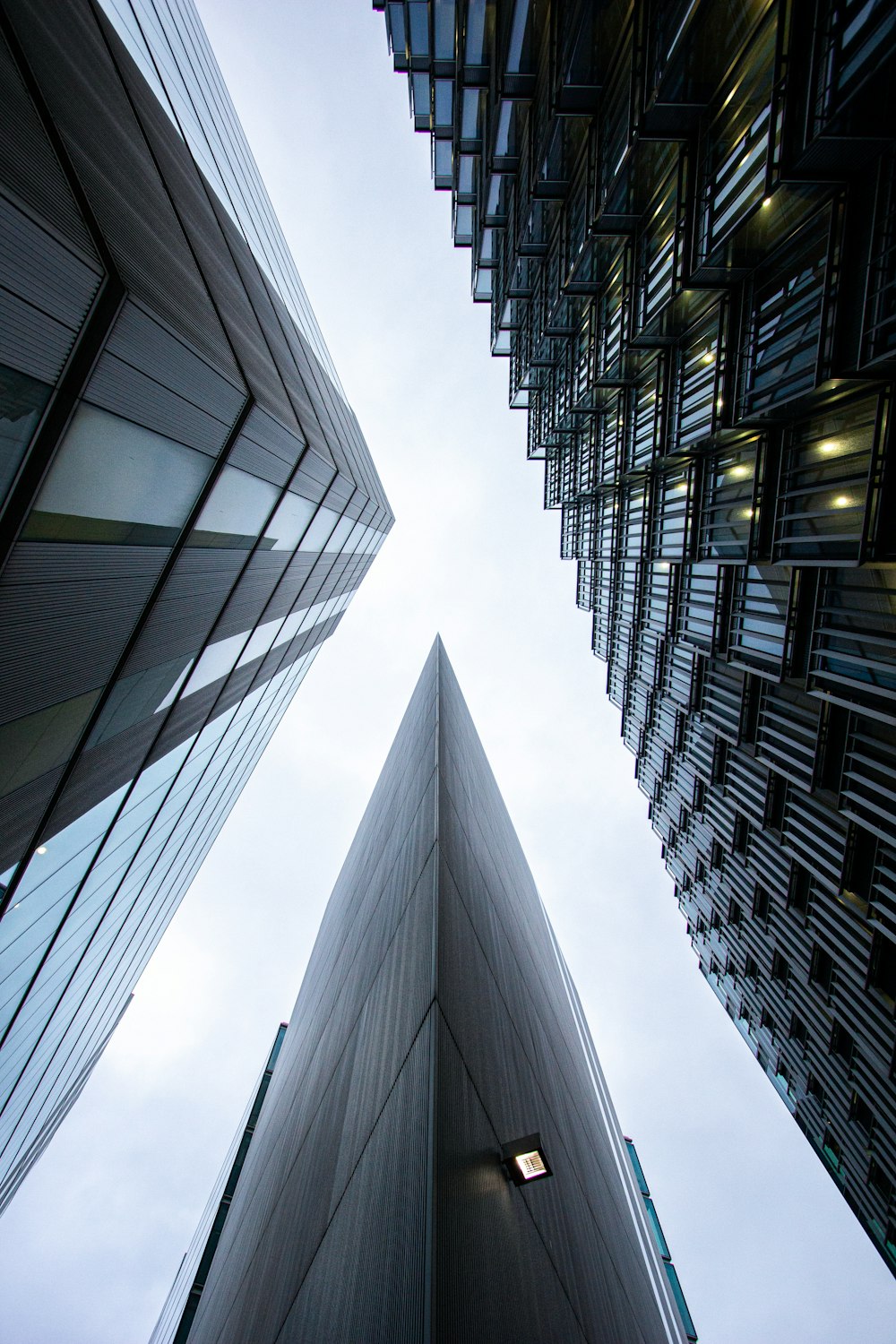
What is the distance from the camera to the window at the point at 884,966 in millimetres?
15914

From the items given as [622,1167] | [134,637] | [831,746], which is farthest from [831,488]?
[622,1167]

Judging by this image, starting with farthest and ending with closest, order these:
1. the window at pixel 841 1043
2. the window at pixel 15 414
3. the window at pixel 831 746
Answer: the window at pixel 841 1043 < the window at pixel 831 746 < the window at pixel 15 414

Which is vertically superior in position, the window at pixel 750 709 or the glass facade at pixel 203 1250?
the window at pixel 750 709

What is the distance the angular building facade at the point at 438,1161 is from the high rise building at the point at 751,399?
983cm

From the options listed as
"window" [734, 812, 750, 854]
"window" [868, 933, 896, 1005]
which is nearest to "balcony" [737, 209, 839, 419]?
"window" [868, 933, 896, 1005]

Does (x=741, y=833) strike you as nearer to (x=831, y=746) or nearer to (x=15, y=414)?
(x=831, y=746)

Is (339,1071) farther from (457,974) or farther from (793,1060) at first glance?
(793,1060)

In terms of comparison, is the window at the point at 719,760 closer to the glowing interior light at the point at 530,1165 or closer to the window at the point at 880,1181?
the window at the point at 880,1181

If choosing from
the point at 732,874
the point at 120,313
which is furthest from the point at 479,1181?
the point at 732,874

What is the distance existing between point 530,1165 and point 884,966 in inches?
546

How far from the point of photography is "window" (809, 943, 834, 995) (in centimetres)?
1948

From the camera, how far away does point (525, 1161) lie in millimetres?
8367

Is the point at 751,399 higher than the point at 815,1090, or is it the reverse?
the point at 751,399

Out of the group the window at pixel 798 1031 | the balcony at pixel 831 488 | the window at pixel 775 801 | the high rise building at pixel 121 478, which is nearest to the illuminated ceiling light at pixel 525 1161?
the high rise building at pixel 121 478
